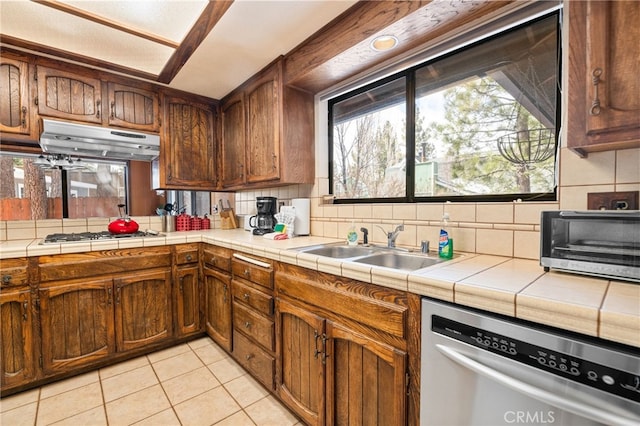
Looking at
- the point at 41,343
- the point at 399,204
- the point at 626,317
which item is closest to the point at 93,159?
the point at 41,343

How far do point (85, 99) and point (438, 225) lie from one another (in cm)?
270

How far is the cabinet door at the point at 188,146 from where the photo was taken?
2539 mm

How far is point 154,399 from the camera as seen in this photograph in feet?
5.42

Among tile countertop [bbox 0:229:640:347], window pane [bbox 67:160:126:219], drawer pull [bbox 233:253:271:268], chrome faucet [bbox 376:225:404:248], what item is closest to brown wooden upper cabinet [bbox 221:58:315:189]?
drawer pull [bbox 233:253:271:268]

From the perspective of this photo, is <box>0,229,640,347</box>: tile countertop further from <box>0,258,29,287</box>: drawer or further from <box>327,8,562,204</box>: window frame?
<box>0,258,29,287</box>: drawer

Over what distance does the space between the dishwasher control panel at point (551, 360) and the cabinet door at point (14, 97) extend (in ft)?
9.33

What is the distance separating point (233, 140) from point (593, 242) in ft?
8.32

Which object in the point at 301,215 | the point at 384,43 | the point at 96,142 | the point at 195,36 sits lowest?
the point at 301,215

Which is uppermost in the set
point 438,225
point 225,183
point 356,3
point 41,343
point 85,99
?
point 356,3

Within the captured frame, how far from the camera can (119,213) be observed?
8.53 feet

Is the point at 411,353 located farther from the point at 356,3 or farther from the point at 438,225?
the point at 356,3

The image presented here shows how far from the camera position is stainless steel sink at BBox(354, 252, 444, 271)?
1.43 m

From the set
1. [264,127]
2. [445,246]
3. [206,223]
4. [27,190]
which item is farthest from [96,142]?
[445,246]

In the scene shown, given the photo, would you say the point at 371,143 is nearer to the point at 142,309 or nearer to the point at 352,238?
the point at 352,238
